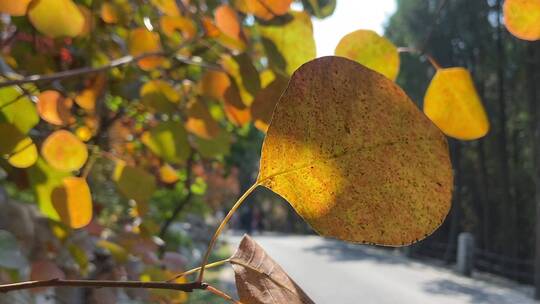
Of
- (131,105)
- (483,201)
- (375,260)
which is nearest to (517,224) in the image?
(483,201)

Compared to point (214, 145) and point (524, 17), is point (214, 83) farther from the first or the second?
point (524, 17)

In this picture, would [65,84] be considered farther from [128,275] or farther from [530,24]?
[530,24]

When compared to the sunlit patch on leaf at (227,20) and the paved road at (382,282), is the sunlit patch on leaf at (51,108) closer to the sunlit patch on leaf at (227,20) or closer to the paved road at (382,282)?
the sunlit patch on leaf at (227,20)

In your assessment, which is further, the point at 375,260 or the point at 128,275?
the point at 375,260

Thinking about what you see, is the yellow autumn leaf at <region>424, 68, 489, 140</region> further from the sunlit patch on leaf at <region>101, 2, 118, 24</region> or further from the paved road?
the paved road

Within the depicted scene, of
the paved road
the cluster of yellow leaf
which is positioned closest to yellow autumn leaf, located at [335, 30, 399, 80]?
the cluster of yellow leaf

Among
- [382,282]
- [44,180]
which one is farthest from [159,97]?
[382,282]

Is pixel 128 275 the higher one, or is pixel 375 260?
pixel 128 275

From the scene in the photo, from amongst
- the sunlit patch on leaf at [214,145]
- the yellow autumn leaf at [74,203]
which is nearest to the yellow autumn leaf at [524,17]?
the yellow autumn leaf at [74,203]
